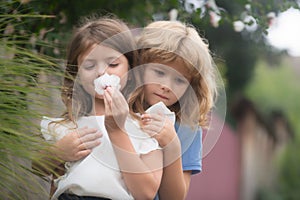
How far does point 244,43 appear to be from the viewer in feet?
32.0

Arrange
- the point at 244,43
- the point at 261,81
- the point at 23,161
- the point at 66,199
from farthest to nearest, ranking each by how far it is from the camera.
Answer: the point at 261,81 → the point at 244,43 → the point at 23,161 → the point at 66,199

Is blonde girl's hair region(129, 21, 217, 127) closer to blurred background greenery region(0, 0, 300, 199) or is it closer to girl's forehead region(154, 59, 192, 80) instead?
girl's forehead region(154, 59, 192, 80)

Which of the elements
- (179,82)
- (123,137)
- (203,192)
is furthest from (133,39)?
(203,192)

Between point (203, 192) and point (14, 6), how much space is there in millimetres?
6462

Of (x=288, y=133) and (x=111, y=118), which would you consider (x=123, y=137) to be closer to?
(x=111, y=118)

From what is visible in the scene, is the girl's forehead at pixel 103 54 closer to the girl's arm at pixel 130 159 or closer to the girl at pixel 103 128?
the girl at pixel 103 128

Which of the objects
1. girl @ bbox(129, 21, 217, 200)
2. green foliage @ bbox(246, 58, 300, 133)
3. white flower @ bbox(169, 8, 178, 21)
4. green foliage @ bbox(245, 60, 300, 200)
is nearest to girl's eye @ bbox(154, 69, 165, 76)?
girl @ bbox(129, 21, 217, 200)

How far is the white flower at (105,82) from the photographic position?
176 cm

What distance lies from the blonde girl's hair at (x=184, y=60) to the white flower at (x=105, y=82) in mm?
64

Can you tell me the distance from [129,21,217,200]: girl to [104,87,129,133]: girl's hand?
82 millimetres

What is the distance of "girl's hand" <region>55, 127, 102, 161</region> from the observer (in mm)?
1804

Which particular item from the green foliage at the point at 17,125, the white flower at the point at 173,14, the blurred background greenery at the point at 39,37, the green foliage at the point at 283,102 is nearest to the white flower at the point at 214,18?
the blurred background greenery at the point at 39,37

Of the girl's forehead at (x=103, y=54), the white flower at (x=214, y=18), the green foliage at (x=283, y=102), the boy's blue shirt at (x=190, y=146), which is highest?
the girl's forehead at (x=103, y=54)

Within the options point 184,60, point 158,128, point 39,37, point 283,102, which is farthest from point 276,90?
point 158,128
